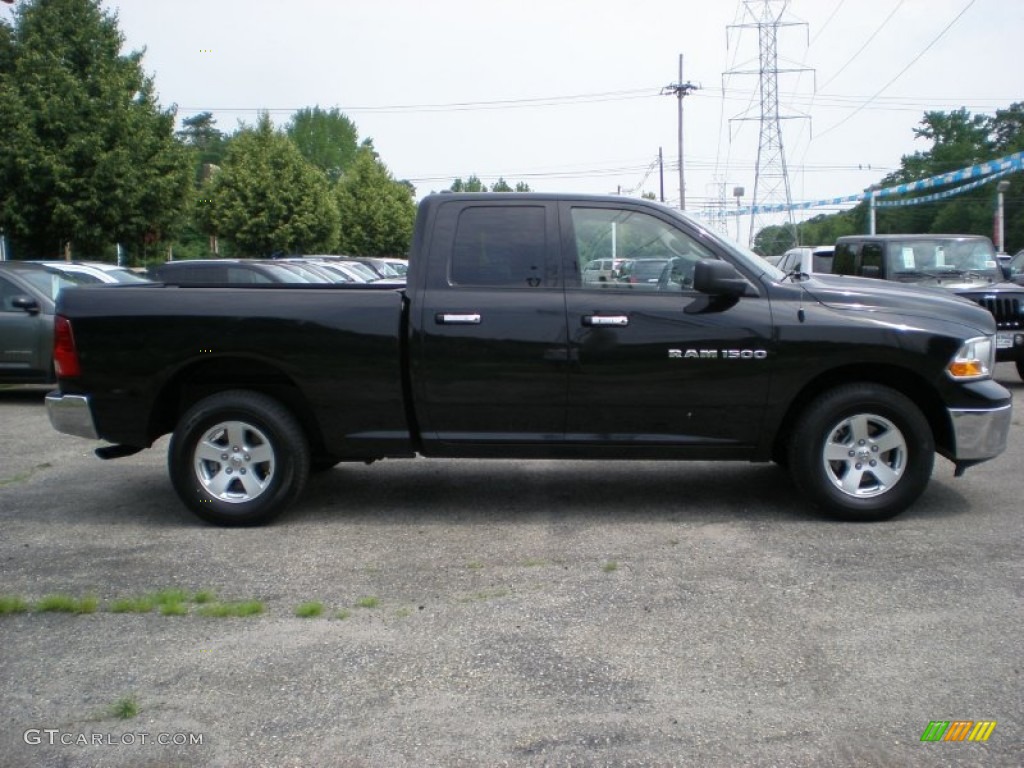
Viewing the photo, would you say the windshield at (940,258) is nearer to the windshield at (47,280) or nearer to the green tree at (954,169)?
the windshield at (47,280)

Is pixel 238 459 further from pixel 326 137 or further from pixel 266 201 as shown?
pixel 326 137

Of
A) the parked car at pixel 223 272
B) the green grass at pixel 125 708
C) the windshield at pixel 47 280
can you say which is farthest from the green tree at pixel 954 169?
the green grass at pixel 125 708

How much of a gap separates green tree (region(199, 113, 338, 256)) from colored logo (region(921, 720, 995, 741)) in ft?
124

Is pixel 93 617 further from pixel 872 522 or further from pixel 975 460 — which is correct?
pixel 975 460

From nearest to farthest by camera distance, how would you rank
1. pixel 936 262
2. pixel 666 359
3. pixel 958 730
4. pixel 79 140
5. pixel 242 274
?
pixel 958 730 → pixel 666 359 → pixel 936 262 → pixel 242 274 → pixel 79 140

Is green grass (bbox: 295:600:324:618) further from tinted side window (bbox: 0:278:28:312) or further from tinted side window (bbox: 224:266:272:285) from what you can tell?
tinted side window (bbox: 224:266:272:285)

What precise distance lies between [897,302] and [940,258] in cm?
777

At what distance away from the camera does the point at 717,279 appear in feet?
20.2

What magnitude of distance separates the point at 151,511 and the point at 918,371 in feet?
16.2

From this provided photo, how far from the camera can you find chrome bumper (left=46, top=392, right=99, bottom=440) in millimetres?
6629

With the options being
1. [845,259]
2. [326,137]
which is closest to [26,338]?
[845,259]

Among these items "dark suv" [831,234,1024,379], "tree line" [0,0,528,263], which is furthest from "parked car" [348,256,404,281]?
"dark suv" [831,234,1024,379]

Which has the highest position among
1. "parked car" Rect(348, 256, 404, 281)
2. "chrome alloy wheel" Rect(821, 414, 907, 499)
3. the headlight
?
"parked car" Rect(348, 256, 404, 281)

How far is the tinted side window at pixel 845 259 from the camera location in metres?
14.5
